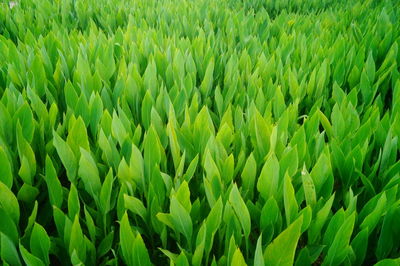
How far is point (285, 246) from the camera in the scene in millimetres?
938

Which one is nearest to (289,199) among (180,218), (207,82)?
(180,218)

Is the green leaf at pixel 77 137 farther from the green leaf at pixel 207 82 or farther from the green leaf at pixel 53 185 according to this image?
the green leaf at pixel 207 82

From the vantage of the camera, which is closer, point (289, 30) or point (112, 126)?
point (112, 126)

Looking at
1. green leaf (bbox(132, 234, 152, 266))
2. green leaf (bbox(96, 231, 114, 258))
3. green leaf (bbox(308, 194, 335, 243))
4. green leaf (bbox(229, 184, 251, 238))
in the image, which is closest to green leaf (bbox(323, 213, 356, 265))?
green leaf (bbox(308, 194, 335, 243))

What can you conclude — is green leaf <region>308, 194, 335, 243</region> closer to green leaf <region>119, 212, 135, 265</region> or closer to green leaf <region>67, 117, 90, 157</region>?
green leaf <region>119, 212, 135, 265</region>

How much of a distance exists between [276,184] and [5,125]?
107 cm

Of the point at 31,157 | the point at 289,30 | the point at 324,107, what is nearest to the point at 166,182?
the point at 31,157

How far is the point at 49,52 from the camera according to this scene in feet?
8.14

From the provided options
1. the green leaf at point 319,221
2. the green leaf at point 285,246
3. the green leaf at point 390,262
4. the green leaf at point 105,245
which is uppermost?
the green leaf at point 285,246

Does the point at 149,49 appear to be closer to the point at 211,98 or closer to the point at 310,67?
the point at 211,98

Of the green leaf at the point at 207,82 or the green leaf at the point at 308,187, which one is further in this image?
the green leaf at the point at 207,82

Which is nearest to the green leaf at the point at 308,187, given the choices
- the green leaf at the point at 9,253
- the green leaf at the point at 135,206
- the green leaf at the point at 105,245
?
the green leaf at the point at 135,206

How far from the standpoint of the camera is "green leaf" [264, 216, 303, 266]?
3.03 feet

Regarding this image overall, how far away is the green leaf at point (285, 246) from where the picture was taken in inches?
36.3
